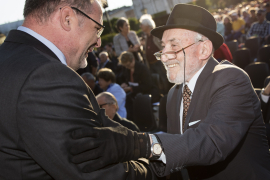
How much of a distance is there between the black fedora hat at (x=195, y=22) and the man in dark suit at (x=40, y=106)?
3.55 feet

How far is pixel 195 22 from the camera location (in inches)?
75.9

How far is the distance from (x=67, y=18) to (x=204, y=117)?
1166 millimetres

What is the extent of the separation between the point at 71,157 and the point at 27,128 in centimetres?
23

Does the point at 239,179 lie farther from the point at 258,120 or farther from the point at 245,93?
the point at 245,93

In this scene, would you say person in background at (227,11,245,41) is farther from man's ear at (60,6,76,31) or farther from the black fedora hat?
man's ear at (60,6,76,31)

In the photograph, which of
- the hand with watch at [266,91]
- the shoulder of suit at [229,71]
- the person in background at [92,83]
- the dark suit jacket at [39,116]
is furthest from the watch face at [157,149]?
the person in background at [92,83]

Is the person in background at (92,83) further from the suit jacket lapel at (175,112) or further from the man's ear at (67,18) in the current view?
the man's ear at (67,18)

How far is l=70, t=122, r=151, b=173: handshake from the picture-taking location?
39.2 inches

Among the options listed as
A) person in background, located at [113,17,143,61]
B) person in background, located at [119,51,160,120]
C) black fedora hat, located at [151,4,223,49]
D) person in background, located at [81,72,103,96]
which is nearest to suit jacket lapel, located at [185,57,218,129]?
black fedora hat, located at [151,4,223,49]

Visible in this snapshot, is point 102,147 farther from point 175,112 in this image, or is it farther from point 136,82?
point 136,82

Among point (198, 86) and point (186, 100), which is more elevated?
point (198, 86)

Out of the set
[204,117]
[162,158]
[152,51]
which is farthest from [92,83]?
[162,158]

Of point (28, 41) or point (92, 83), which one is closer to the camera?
point (28, 41)

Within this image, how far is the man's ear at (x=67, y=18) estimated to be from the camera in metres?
1.22
